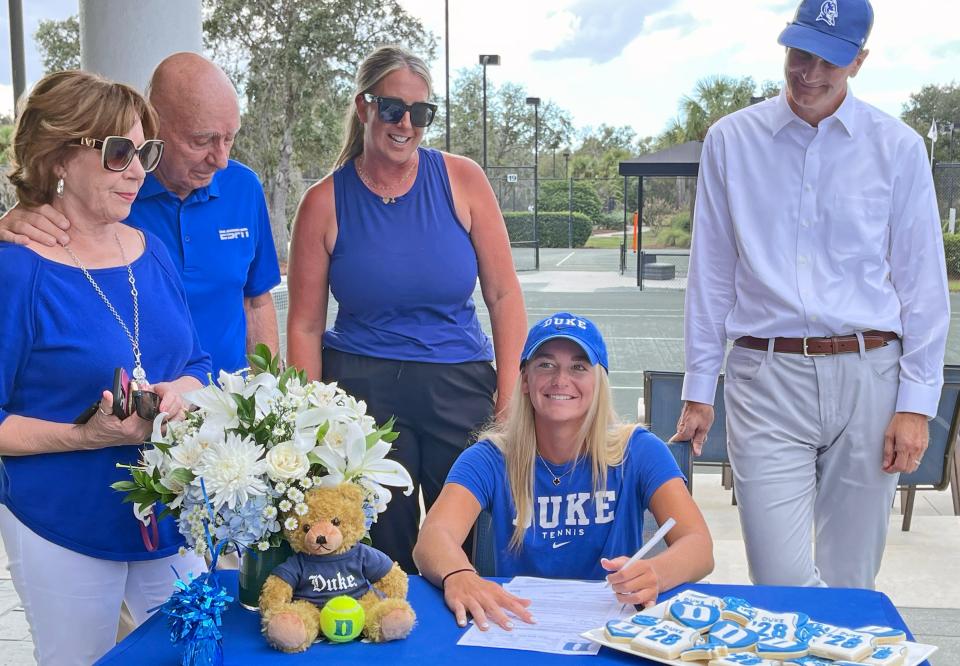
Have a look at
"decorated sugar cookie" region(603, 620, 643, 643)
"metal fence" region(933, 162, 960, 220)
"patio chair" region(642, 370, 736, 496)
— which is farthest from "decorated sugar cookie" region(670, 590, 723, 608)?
"metal fence" region(933, 162, 960, 220)

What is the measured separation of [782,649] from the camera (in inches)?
63.3

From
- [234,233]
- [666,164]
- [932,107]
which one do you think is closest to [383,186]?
[234,233]

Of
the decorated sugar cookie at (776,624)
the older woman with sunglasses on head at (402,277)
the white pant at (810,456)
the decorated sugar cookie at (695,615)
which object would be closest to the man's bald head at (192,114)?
the older woman with sunglasses on head at (402,277)

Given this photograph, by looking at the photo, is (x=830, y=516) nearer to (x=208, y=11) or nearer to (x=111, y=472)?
(x=111, y=472)

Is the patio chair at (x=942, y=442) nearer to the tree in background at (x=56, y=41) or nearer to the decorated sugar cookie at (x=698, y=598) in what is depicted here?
the decorated sugar cookie at (x=698, y=598)

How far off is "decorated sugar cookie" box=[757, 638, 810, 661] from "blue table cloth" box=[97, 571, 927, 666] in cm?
20

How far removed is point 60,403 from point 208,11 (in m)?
28.1

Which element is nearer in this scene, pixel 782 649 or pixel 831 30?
pixel 782 649

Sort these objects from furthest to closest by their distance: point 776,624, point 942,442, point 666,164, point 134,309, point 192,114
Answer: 1. point 666,164
2. point 942,442
3. point 192,114
4. point 134,309
5. point 776,624

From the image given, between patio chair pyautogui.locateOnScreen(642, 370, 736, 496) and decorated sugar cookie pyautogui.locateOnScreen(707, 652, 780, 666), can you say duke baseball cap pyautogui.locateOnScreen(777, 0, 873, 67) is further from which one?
patio chair pyautogui.locateOnScreen(642, 370, 736, 496)

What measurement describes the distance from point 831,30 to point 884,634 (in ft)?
4.86

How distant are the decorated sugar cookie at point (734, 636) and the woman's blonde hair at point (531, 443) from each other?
0.72 meters

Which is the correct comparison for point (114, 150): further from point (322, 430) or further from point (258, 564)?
point (258, 564)

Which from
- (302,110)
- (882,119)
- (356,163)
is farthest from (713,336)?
(302,110)
